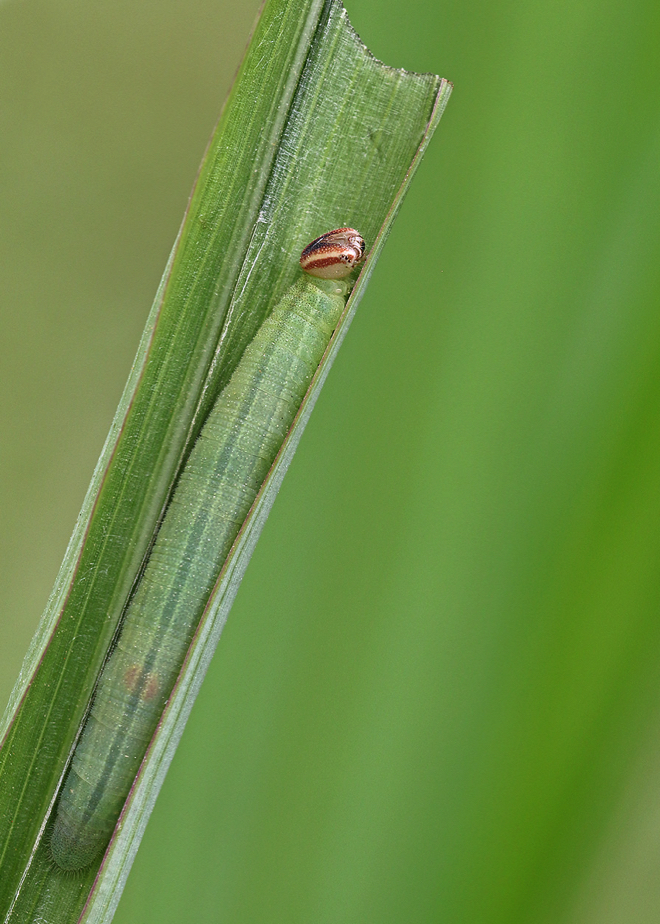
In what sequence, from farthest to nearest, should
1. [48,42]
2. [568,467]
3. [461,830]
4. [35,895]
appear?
1. [48,42]
2. [568,467]
3. [461,830]
4. [35,895]

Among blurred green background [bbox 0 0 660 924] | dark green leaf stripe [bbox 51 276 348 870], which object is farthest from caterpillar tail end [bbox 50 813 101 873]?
blurred green background [bbox 0 0 660 924]

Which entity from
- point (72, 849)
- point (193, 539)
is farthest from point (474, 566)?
point (72, 849)

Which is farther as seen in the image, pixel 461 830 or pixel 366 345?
pixel 366 345

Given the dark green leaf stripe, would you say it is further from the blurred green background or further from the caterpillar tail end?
the blurred green background

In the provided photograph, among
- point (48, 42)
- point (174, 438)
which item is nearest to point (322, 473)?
point (174, 438)

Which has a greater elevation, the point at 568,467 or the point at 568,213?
the point at 568,213

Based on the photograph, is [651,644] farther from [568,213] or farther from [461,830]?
[568,213]
